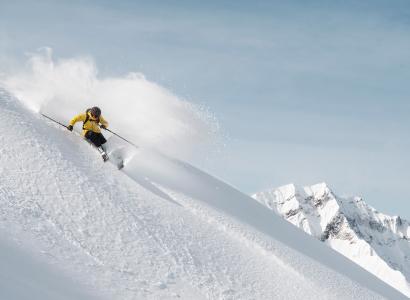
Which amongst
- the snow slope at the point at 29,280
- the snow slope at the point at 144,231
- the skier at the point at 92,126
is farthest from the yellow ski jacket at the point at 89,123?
the snow slope at the point at 29,280

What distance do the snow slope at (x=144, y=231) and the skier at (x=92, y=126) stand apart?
354 millimetres

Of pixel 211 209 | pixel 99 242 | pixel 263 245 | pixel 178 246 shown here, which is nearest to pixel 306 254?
pixel 263 245

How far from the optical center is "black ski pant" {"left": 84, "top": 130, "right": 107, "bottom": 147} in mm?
16688

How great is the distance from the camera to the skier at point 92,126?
1670cm

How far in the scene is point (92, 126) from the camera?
1712cm

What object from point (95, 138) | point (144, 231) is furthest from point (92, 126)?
point (144, 231)

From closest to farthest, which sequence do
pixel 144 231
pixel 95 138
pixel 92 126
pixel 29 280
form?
1. pixel 29 280
2. pixel 144 231
3. pixel 95 138
4. pixel 92 126

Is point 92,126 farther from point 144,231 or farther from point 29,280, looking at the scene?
point 29,280

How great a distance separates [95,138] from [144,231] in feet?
16.5

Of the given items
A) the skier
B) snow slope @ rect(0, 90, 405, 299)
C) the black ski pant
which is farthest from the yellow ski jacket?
snow slope @ rect(0, 90, 405, 299)

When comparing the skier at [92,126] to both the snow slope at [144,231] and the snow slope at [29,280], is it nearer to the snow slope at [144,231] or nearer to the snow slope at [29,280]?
the snow slope at [144,231]

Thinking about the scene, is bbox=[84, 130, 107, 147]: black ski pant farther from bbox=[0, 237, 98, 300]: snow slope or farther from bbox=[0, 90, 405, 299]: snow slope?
bbox=[0, 237, 98, 300]: snow slope

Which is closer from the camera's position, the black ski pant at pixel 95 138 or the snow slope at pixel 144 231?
the snow slope at pixel 144 231

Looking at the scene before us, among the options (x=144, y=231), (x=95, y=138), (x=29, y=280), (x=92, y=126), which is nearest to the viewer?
(x=29, y=280)
